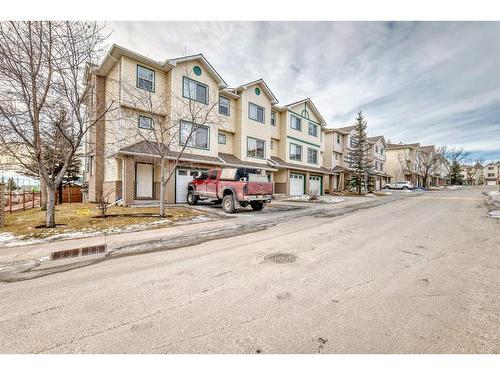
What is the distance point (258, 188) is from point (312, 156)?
19.0 metres

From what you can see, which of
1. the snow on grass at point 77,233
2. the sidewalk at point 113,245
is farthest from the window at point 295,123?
the snow on grass at point 77,233

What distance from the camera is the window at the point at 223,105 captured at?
19672 mm

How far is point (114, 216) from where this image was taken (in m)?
10.3

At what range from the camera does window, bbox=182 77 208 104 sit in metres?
16.6

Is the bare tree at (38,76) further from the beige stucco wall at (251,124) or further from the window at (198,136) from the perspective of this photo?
the beige stucco wall at (251,124)

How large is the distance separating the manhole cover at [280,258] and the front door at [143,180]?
533 inches

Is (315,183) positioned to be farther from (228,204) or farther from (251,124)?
(228,204)

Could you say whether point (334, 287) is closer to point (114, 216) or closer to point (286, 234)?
point (286, 234)

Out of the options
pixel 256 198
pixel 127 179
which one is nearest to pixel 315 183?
pixel 256 198

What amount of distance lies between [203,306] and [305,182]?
25215mm

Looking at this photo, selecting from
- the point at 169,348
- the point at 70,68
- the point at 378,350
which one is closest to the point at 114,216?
the point at 70,68

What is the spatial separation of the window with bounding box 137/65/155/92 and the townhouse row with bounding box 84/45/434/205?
6 centimetres

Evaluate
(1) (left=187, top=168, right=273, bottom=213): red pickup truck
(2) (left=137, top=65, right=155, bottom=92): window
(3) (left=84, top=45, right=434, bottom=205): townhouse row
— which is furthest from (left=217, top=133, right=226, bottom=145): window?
(1) (left=187, top=168, right=273, bottom=213): red pickup truck

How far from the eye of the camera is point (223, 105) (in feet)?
65.5
